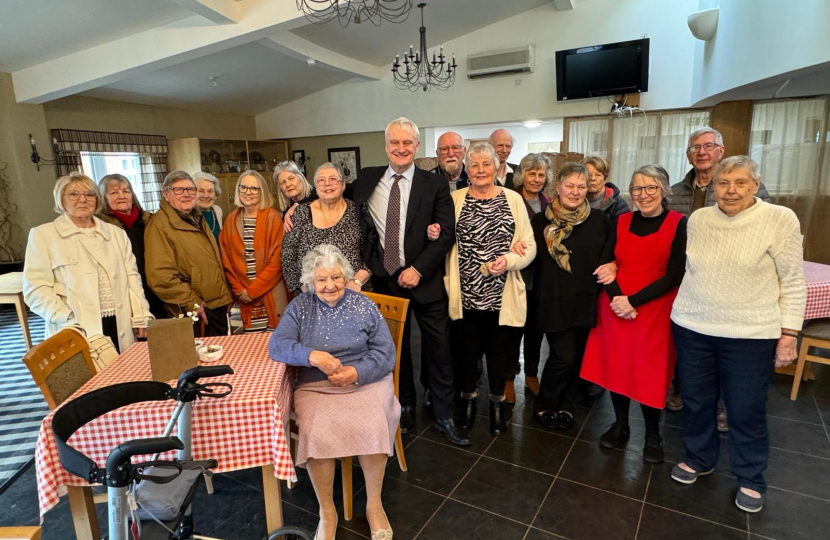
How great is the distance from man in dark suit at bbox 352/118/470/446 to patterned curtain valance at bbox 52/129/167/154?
5108 mm

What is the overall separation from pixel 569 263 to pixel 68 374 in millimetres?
2177

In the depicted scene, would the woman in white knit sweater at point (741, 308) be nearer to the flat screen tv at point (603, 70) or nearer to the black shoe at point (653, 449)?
the black shoe at point (653, 449)

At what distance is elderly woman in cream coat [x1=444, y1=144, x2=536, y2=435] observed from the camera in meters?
2.33

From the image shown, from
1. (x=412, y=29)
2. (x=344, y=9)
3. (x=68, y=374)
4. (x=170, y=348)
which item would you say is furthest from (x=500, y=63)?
(x=68, y=374)

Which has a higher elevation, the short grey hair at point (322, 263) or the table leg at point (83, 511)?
the short grey hair at point (322, 263)

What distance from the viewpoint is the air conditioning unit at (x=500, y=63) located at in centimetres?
656

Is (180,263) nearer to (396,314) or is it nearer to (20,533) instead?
(396,314)

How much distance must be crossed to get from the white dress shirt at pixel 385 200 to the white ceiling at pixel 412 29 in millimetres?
3886

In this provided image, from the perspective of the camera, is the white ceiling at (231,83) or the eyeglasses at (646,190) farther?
the white ceiling at (231,83)

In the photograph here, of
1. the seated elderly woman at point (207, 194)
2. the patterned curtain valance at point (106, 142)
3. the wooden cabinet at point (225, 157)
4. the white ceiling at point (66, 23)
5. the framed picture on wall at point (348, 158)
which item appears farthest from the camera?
the framed picture on wall at point (348, 158)

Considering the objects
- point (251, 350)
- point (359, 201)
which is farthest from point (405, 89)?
point (251, 350)

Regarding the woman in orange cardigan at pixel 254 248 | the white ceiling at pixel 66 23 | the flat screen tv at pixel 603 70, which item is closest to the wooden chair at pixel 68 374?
the woman in orange cardigan at pixel 254 248

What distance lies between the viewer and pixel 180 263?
2.53 meters

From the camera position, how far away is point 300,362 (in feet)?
5.81
